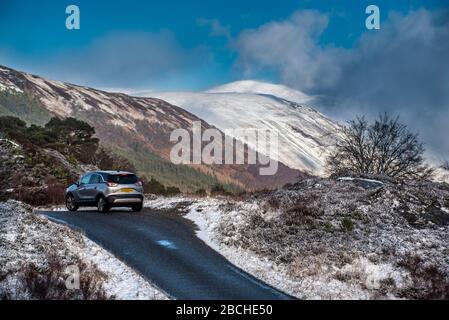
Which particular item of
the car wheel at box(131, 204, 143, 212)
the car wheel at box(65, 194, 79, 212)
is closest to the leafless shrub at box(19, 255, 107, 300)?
the car wheel at box(131, 204, 143, 212)

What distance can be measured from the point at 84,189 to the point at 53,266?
13.2 meters

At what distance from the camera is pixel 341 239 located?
687 inches

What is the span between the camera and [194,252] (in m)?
Answer: 16.9

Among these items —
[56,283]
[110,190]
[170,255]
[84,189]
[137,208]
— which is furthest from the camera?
[84,189]

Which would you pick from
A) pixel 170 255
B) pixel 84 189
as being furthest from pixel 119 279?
pixel 84 189

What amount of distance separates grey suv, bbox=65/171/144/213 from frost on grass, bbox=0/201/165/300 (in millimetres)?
6300

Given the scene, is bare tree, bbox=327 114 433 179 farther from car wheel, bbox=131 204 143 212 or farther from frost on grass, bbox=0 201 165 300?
frost on grass, bbox=0 201 165 300

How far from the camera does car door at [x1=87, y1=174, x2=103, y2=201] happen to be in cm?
2505

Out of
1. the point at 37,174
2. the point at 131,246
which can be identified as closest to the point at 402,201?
the point at 131,246

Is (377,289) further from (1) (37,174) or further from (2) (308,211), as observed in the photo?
(1) (37,174)

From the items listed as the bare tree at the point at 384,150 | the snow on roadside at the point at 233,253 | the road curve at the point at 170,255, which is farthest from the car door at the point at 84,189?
the bare tree at the point at 384,150

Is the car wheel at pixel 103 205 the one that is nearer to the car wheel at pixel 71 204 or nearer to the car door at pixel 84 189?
the car door at pixel 84 189

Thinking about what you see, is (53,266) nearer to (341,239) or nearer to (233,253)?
(233,253)
